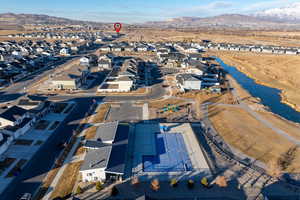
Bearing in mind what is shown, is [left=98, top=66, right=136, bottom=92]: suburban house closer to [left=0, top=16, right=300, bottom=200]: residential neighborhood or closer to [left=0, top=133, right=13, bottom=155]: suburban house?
[left=0, top=16, right=300, bottom=200]: residential neighborhood

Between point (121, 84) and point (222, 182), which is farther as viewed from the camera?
point (121, 84)

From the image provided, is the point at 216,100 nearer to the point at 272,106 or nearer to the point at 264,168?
the point at 272,106

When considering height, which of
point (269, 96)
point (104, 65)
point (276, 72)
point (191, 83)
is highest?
point (104, 65)

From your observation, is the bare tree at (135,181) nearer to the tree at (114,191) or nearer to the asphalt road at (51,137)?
the tree at (114,191)

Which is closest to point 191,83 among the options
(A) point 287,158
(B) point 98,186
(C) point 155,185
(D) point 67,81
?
(A) point 287,158

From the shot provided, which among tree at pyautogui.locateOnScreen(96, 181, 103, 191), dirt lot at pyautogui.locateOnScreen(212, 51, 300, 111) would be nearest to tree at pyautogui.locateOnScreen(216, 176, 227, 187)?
tree at pyautogui.locateOnScreen(96, 181, 103, 191)

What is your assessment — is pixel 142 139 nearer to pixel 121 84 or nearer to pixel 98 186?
pixel 98 186
